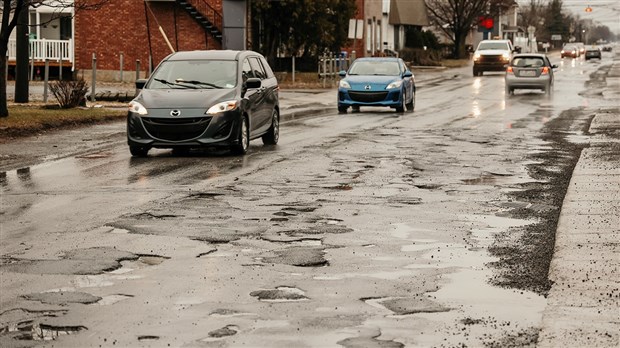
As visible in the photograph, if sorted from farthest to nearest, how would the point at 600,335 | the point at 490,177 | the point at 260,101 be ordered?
the point at 260,101
the point at 490,177
the point at 600,335

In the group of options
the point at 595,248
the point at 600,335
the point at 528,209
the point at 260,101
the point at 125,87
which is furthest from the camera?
the point at 125,87

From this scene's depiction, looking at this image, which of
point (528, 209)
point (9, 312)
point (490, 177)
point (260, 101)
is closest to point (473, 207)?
point (528, 209)

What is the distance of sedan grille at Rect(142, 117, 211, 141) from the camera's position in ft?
63.4

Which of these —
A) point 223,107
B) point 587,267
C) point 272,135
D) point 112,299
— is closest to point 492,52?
point 272,135

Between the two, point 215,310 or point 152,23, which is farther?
point 152,23

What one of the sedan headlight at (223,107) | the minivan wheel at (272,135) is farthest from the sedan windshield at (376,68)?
the sedan headlight at (223,107)

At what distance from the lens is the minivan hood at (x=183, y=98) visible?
1947cm

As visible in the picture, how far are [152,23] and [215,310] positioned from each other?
46.4 metres

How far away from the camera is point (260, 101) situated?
2127 cm

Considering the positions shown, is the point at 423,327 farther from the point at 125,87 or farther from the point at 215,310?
the point at 125,87

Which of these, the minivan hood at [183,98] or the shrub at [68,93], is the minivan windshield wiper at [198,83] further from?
the shrub at [68,93]

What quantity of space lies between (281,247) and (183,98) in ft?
30.2

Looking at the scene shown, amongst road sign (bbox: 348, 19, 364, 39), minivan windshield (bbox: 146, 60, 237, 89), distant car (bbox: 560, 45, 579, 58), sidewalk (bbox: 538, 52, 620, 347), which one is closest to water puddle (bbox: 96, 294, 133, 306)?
sidewalk (bbox: 538, 52, 620, 347)

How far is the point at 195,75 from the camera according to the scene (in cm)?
2058
